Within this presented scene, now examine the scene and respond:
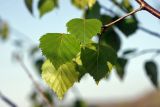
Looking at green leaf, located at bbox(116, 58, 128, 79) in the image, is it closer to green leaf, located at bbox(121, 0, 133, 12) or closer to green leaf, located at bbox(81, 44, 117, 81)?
green leaf, located at bbox(121, 0, 133, 12)

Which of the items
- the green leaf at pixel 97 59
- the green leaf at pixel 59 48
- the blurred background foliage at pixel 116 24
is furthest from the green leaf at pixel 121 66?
the green leaf at pixel 59 48

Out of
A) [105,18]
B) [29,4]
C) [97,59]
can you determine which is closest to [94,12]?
[105,18]

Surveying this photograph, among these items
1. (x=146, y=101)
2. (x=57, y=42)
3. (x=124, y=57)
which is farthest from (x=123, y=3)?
(x=146, y=101)

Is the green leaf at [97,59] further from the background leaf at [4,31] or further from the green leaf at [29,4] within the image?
the background leaf at [4,31]

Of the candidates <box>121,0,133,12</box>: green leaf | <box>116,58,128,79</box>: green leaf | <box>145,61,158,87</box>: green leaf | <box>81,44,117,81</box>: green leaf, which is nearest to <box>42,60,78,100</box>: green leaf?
<box>81,44,117,81</box>: green leaf

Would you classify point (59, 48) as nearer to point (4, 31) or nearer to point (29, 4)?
→ point (29, 4)

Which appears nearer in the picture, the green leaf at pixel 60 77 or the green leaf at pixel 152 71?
the green leaf at pixel 60 77

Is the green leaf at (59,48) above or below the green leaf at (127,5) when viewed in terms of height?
above
